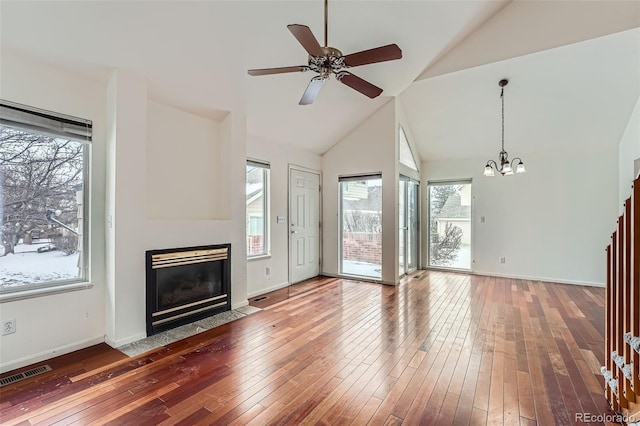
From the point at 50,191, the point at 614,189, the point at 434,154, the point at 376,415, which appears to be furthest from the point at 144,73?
the point at 614,189

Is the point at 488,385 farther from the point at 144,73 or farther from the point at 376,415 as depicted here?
the point at 144,73

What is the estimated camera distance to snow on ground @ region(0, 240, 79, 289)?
2451 millimetres

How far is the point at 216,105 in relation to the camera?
367 centimetres

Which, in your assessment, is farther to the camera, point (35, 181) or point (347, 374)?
point (35, 181)

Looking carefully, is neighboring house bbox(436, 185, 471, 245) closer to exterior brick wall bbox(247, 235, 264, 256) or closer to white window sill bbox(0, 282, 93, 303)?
exterior brick wall bbox(247, 235, 264, 256)

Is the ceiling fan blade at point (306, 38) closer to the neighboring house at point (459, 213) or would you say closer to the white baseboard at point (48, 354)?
the white baseboard at point (48, 354)

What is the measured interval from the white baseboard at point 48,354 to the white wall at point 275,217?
6.53 ft

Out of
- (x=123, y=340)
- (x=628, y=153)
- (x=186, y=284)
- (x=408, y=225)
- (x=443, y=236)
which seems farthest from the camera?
(x=443, y=236)

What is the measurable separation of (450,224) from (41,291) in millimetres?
6461

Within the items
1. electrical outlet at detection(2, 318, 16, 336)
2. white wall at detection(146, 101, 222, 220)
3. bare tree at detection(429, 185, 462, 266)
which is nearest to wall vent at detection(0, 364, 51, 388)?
electrical outlet at detection(2, 318, 16, 336)

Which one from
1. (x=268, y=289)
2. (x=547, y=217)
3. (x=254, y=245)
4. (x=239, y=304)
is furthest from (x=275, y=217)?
(x=547, y=217)

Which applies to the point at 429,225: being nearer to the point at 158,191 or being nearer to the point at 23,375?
the point at 158,191

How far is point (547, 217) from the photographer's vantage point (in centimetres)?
540

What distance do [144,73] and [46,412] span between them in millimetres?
2843
